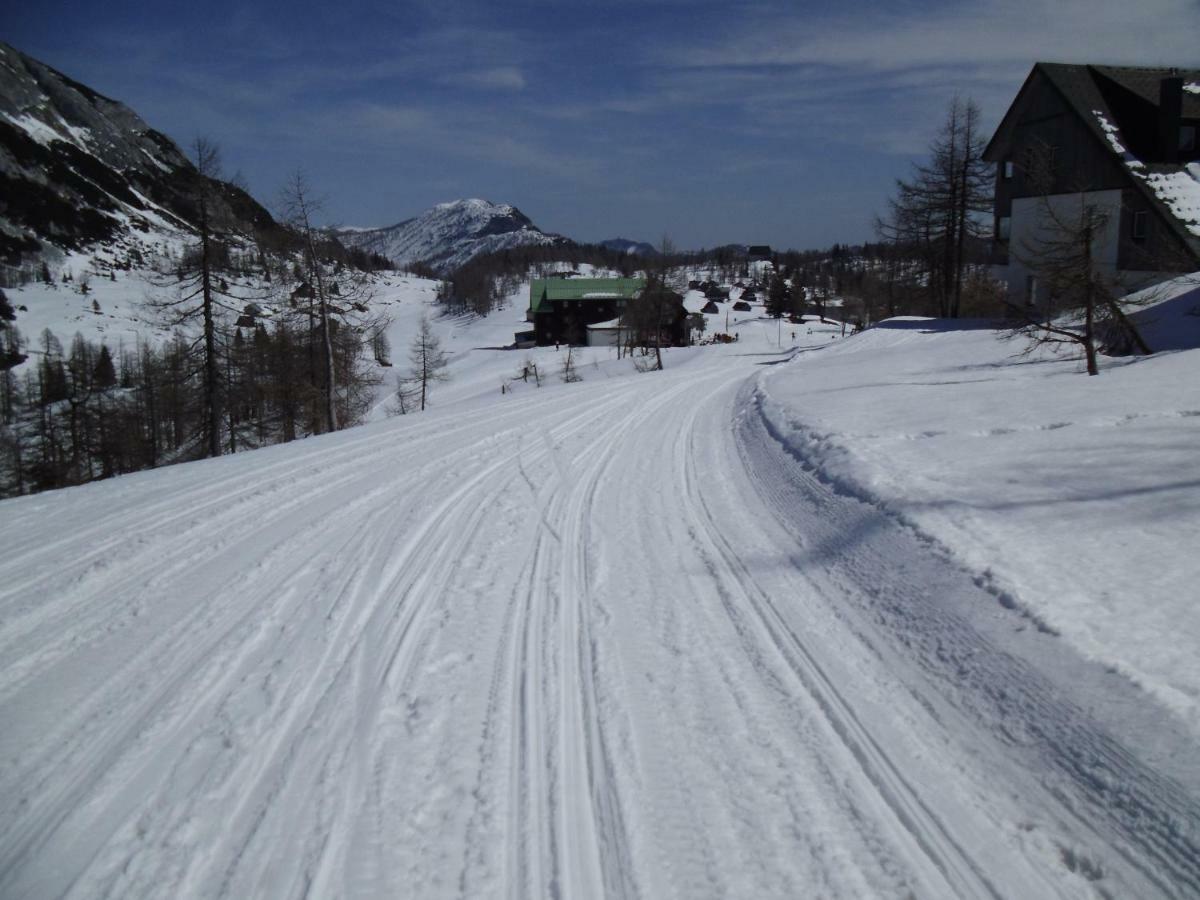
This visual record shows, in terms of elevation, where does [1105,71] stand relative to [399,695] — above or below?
above

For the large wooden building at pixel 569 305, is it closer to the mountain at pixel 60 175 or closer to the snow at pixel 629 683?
the mountain at pixel 60 175

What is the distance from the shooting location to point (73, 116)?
19662 cm

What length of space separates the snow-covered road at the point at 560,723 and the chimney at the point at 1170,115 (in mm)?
30209

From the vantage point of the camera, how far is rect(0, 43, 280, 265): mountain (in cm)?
13850

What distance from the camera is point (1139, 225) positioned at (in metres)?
27.5

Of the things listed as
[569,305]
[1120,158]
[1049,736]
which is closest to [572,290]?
[569,305]

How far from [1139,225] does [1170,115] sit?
4647mm

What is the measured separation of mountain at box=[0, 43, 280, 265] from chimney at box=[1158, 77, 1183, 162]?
105035 millimetres

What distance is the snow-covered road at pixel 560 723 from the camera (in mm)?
3217

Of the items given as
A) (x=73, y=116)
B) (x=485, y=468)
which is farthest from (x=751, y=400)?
(x=73, y=116)

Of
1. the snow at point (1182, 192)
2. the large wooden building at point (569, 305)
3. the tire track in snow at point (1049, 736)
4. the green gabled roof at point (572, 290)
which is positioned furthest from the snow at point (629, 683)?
the green gabled roof at point (572, 290)

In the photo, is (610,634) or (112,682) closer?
(112,682)

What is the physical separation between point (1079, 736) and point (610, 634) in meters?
2.86

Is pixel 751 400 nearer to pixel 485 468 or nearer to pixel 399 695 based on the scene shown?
pixel 485 468
